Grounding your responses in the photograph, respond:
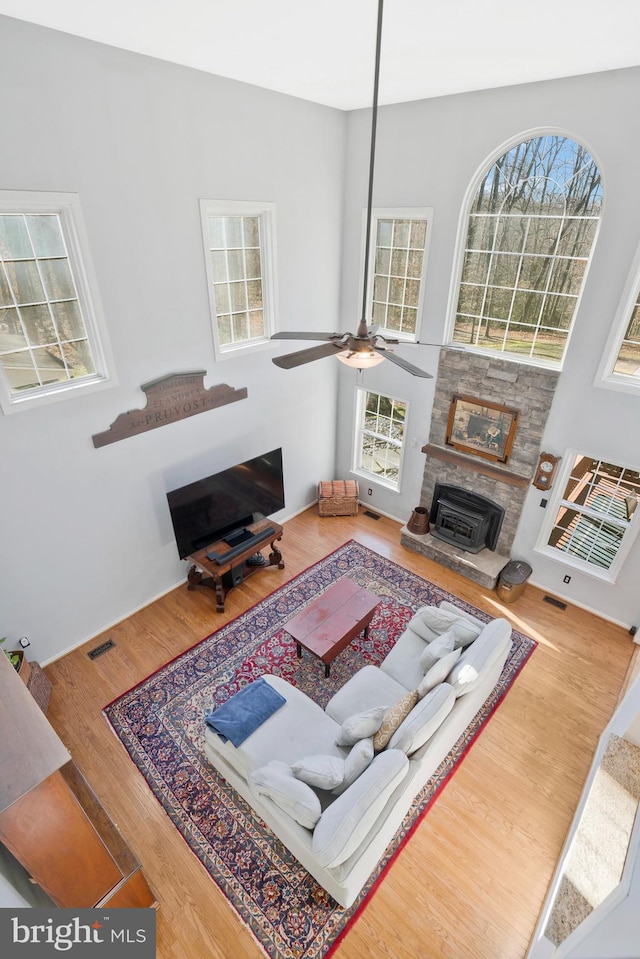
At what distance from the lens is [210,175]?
4629 mm

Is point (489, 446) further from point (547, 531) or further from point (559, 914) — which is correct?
point (559, 914)

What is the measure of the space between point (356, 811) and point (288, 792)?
44cm

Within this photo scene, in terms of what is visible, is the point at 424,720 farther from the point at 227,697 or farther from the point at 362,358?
the point at 362,358

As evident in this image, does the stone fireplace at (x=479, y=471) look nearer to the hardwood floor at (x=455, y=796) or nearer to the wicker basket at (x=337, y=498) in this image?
the hardwood floor at (x=455, y=796)

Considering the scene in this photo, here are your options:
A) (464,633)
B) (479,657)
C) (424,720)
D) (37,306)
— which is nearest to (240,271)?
(37,306)

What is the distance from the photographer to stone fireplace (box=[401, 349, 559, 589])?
215 inches

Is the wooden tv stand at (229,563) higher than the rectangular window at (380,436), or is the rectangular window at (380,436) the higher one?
the rectangular window at (380,436)

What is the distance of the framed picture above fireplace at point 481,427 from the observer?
18.7ft

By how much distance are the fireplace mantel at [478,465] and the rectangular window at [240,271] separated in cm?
270

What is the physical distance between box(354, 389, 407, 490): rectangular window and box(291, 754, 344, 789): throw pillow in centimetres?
447

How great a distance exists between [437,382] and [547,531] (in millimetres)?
2331

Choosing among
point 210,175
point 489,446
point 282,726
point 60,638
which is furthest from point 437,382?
point 60,638

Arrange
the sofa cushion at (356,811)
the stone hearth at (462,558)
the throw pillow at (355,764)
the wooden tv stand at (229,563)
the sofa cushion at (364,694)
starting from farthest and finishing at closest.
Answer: the stone hearth at (462,558), the wooden tv stand at (229,563), the sofa cushion at (364,694), the throw pillow at (355,764), the sofa cushion at (356,811)

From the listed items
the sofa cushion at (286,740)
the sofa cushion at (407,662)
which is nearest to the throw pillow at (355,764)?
the sofa cushion at (286,740)
